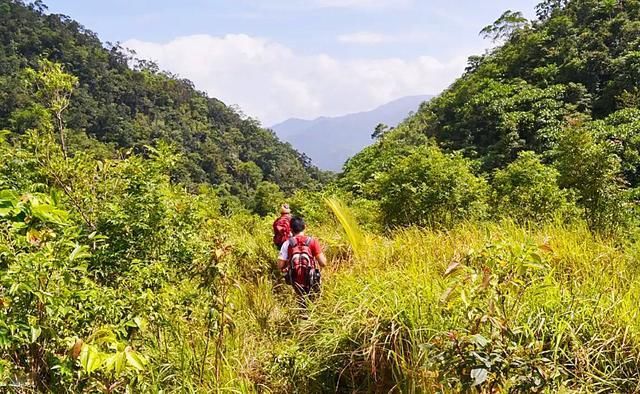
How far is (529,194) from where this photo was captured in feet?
24.6

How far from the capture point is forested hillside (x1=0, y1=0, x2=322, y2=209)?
164ft

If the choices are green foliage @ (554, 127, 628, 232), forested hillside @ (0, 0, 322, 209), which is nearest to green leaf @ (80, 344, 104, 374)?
green foliage @ (554, 127, 628, 232)

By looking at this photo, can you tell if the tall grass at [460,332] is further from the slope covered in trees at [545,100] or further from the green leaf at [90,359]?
the slope covered in trees at [545,100]

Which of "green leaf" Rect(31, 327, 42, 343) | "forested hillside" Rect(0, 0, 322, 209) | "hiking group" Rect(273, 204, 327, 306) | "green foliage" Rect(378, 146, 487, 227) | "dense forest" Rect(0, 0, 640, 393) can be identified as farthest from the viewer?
"forested hillside" Rect(0, 0, 322, 209)

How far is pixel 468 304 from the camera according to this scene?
2.25m

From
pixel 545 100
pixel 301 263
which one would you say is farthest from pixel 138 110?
pixel 301 263

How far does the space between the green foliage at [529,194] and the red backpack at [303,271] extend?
340 cm

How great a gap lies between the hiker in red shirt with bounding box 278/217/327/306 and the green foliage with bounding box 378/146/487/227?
3472mm

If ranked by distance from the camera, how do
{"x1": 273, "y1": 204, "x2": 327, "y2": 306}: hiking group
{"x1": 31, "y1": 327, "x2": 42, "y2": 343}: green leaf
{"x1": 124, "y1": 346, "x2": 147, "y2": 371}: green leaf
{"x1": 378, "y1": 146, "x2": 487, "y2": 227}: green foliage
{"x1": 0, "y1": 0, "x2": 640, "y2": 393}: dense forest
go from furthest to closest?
1. {"x1": 378, "y1": 146, "x2": 487, "y2": 227}: green foliage
2. {"x1": 273, "y1": 204, "x2": 327, "y2": 306}: hiking group
3. {"x1": 0, "y1": 0, "x2": 640, "y2": 393}: dense forest
4. {"x1": 31, "y1": 327, "x2": 42, "y2": 343}: green leaf
5. {"x1": 124, "y1": 346, "x2": 147, "y2": 371}: green leaf

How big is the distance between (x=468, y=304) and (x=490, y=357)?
0.91ft

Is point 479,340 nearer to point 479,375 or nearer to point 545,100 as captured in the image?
point 479,375

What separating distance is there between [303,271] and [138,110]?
6027 centimetres

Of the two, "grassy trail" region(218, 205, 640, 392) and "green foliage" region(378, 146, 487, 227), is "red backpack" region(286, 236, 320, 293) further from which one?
"green foliage" region(378, 146, 487, 227)

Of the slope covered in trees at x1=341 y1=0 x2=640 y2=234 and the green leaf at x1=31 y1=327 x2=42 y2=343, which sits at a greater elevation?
the slope covered in trees at x1=341 y1=0 x2=640 y2=234
